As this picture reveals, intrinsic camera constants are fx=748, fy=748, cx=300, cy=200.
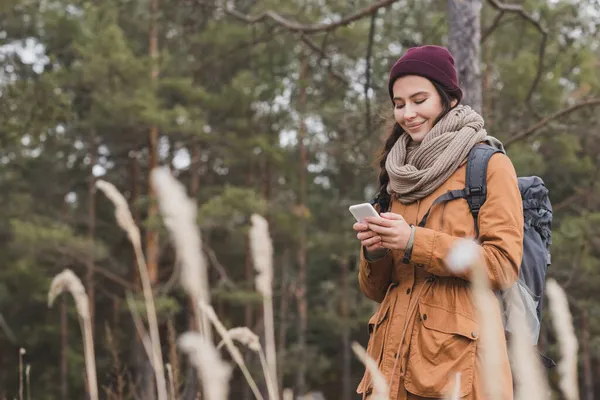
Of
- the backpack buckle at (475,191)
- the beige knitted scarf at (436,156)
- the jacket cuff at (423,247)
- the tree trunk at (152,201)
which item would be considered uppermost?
the tree trunk at (152,201)

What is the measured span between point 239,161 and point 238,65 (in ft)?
8.58

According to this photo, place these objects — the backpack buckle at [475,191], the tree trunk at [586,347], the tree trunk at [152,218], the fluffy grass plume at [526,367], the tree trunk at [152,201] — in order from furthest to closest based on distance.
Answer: the tree trunk at [586,347]
the tree trunk at [152,201]
the tree trunk at [152,218]
the backpack buckle at [475,191]
the fluffy grass plume at [526,367]

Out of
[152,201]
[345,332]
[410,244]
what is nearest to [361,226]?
[410,244]

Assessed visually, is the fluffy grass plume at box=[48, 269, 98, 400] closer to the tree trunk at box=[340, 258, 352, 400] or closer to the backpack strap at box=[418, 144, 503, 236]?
the backpack strap at box=[418, 144, 503, 236]

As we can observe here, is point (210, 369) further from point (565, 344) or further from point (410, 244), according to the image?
point (410, 244)

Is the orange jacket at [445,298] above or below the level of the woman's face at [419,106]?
below

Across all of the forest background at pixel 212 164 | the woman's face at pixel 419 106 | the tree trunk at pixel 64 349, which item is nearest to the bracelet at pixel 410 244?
the woman's face at pixel 419 106

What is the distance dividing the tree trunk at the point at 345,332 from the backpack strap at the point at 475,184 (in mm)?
18449

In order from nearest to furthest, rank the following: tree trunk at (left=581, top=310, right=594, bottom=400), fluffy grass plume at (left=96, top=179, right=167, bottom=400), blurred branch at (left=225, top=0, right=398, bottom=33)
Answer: fluffy grass plume at (left=96, top=179, right=167, bottom=400)
blurred branch at (left=225, top=0, right=398, bottom=33)
tree trunk at (left=581, top=310, right=594, bottom=400)

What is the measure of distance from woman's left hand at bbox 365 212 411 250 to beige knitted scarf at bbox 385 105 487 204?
0.17m

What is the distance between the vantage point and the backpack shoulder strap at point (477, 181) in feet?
7.05

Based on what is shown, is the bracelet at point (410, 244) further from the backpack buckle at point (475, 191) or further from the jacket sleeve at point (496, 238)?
the backpack buckle at point (475, 191)

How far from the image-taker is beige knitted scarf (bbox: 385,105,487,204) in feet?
7.14

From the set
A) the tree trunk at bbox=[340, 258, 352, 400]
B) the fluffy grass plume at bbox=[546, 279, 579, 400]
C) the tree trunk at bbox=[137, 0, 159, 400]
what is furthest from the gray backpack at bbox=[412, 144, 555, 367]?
the tree trunk at bbox=[340, 258, 352, 400]
